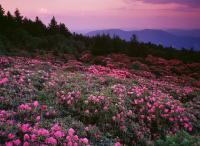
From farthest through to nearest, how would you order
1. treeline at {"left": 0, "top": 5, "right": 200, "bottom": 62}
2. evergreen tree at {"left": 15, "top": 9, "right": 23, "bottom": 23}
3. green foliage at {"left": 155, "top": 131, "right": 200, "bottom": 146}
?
evergreen tree at {"left": 15, "top": 9, "right": 23, "bottom": 23} → treeline at {"left": 0, "top": 5, "right": 200, "bottom": 62} → green foliage at {"left": 155, "top": 131, "right": 200, "bottom": 146}

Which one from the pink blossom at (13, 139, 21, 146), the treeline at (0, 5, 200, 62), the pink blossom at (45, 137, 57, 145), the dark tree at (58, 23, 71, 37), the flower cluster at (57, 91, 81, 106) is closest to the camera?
the pink blossom at (13, 139, 21, 146)

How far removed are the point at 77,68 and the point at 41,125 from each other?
1462cm

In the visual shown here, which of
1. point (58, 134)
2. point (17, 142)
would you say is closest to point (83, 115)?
point (58, 134)

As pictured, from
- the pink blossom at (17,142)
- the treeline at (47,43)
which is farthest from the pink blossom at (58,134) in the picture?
the treeline at (47,43)

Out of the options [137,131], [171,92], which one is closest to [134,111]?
[137,131]

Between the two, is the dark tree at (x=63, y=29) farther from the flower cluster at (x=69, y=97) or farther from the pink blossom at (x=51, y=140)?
the pink blossom at (x=51, y=140)

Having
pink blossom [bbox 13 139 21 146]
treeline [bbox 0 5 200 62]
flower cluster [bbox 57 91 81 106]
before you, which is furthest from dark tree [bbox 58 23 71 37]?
pink blossom [bbox 13 139 21 146]

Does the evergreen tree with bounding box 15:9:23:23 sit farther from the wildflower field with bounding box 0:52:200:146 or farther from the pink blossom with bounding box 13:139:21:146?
the pink blossom with bounding box 13:139:21:146

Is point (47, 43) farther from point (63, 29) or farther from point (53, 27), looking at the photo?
point (63, 29)

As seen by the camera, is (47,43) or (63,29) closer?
(47,43)

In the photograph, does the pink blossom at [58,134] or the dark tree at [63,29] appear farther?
the dark tree at [63,29]

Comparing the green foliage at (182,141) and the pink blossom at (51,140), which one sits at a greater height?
the pink blossom at (51,140)

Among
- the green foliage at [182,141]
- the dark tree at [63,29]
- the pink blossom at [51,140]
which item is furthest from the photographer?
the dark tree at [63,29]

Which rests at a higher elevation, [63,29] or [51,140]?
[63,29]
